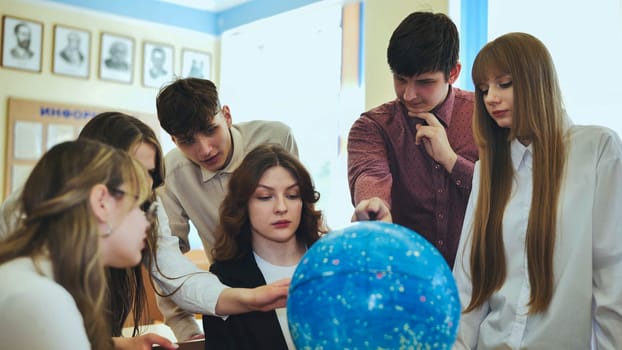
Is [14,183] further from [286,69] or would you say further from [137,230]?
[137,230]

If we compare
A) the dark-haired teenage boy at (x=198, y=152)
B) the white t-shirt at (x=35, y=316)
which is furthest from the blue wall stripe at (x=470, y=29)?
the white t-shirt at (x=35, y=316)

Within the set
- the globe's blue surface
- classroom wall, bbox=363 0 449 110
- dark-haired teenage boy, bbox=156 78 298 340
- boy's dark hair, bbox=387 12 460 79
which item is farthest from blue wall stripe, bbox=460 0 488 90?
the globe's blue surface

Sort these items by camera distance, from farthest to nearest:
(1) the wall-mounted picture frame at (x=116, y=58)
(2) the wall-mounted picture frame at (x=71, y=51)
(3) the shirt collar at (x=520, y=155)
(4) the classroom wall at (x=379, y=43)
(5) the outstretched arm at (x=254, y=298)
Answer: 1. (1) the wall-mounted picture frame at (x=116, y=58)
2. (2) the wall-mounted picture frame at (x=71, y=51)
3. (4) the classroom wall at (x=379, y=43)
4. (3) the shirt collar at (x=520, y=155)
5. (5) the outstretched arm at (x=254, y=298)

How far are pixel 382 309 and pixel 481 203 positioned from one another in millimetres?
855

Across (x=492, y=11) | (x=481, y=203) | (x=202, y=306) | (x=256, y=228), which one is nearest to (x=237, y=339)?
(x=202, y=306)

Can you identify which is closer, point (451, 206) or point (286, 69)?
point (451, 206)

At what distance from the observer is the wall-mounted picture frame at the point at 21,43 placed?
625cm

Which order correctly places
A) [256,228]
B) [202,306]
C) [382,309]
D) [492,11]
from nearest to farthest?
[382,309] → [202,306] → [256,228] → [492,11]

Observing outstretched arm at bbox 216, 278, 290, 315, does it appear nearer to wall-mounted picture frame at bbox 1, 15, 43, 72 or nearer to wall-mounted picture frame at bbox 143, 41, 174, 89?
wall-mounted picture frame at bbox 1, 15, 43, 72

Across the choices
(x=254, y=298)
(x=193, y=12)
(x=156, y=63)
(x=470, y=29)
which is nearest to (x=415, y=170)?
(x=254, y=298)

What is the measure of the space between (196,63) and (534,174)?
6.06 meters

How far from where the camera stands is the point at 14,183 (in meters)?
6.36

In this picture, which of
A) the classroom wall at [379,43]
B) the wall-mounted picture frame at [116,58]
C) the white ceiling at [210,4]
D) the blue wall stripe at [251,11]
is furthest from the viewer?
the white ceiling at [210,4]

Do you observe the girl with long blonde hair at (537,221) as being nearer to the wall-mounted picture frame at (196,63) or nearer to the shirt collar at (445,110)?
the shirt collar at (445,110)
